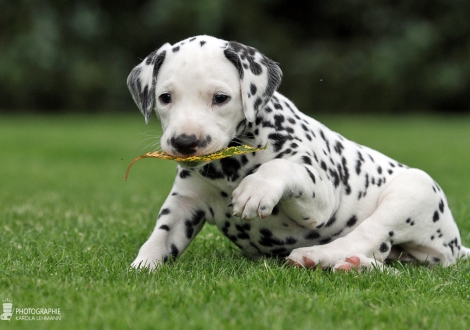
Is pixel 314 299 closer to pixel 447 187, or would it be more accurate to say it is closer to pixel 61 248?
pixel 61 248

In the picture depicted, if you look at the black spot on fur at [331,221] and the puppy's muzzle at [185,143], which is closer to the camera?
the puppy's muzzle at [185,143]

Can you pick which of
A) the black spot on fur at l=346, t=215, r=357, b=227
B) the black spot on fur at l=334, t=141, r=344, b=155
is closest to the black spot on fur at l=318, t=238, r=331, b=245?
the black spot on fur at l=346, t=215, r=357, b=227

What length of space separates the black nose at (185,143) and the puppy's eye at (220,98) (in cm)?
34

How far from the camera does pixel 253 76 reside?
14.4 ft

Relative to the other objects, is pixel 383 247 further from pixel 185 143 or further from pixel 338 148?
pixel 185 143

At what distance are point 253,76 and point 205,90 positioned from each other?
1.24 feet

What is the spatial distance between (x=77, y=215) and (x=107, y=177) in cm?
497

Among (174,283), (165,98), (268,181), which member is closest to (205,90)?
(165,98)

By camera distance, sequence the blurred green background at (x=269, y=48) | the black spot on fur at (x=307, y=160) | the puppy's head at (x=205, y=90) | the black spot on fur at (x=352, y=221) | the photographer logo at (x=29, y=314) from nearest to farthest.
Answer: the photographer logo at (x=29, y=314)
the puppy's head at (x=205, y=90)
the black spot on fur at (x=307, y=160)
the black spot on fur at (x=352, y=221)
the blurred green background at (x=269, y=48)

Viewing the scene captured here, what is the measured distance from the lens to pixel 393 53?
96.5 ft

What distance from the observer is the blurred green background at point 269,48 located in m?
28.4

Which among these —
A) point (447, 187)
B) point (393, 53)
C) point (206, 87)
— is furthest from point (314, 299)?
point (393, 53)

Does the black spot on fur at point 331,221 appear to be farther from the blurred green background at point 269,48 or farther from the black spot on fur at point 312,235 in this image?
the blurred green background at point 269,48

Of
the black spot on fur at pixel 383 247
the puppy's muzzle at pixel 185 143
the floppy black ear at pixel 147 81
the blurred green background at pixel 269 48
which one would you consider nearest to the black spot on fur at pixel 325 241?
the black spot on fur at pixel 383 247
